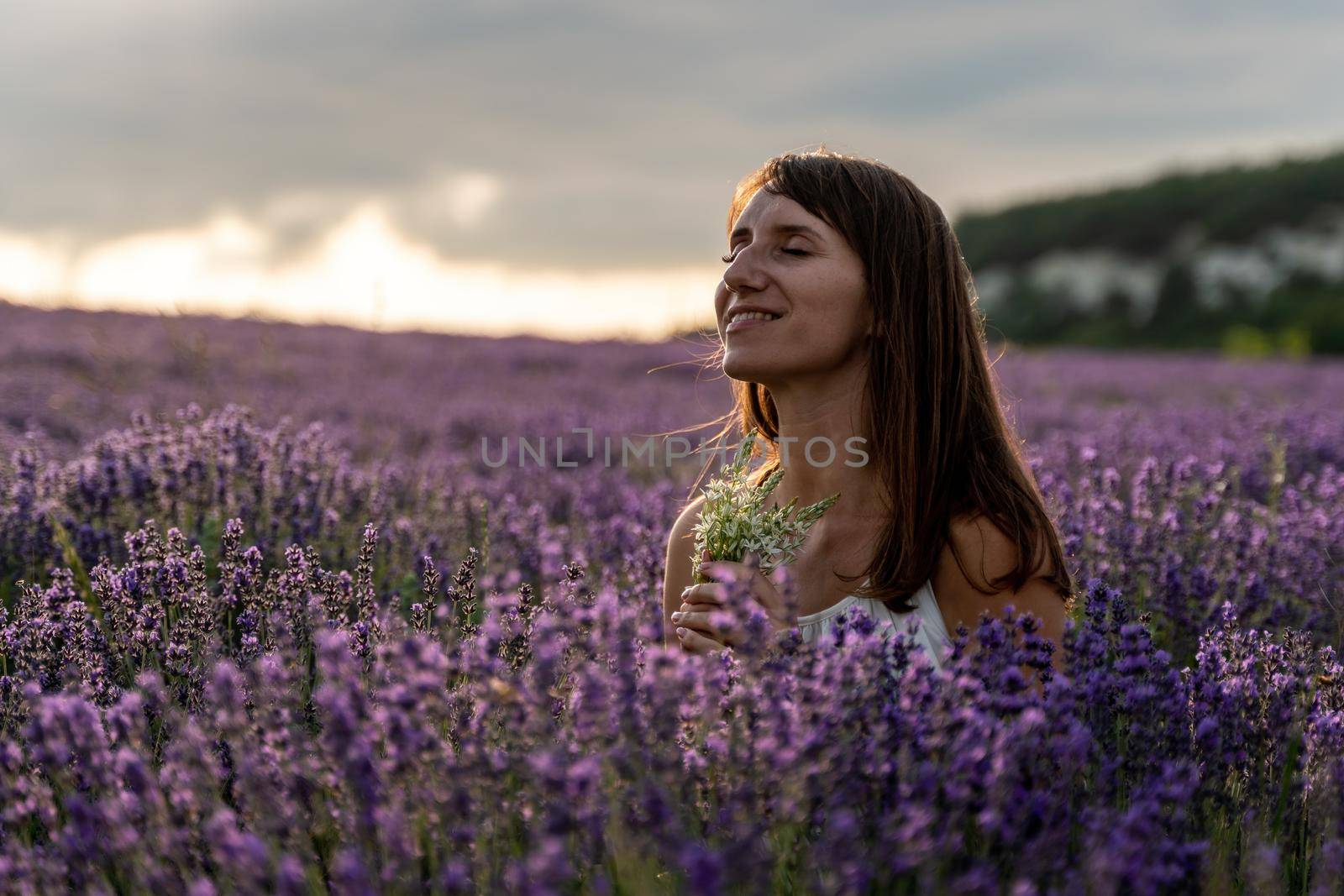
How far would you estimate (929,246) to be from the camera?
9.45 ft

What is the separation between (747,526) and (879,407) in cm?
46

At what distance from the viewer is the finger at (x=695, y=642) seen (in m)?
2.59

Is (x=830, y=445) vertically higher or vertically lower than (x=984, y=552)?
higher

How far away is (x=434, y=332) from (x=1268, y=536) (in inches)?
640

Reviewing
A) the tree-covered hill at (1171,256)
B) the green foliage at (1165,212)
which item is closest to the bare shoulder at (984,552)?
the tree-covered hill at (1171,256)

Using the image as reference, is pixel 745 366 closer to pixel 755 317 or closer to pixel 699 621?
pixel 755 317

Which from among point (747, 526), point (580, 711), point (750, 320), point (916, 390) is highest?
point (750, 320)

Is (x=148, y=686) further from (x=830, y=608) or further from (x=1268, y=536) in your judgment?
(x=1268, y=536)

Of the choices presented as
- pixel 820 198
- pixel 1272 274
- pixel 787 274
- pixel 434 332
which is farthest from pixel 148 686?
pixel 1272 274

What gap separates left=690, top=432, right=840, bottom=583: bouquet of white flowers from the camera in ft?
8.89

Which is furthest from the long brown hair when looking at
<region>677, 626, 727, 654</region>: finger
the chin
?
<region>677, 626, 727, 654</region>: finger

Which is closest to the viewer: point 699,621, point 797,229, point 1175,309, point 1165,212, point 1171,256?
point 699,621

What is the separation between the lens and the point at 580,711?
1.66 m

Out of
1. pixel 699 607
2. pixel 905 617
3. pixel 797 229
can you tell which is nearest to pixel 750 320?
pixel 797 229
